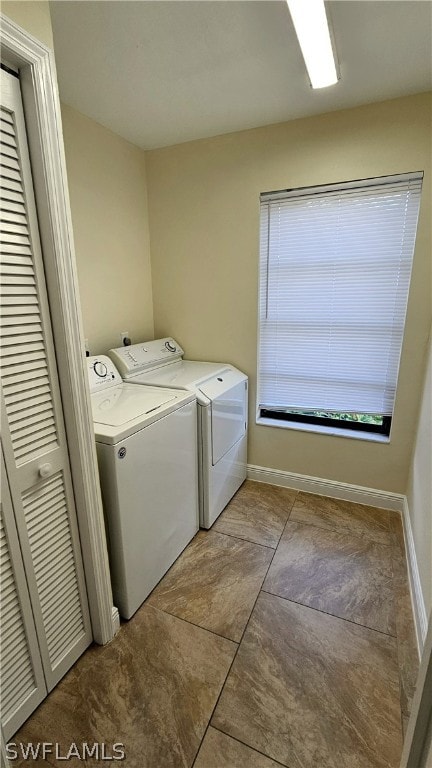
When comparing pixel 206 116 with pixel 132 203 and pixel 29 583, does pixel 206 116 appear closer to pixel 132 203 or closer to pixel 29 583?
pixel 132 203

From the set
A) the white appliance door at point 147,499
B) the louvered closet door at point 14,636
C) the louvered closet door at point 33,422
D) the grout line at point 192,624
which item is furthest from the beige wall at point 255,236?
the louvered closet door at point 14,636

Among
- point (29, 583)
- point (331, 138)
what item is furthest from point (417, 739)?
point (331, 138)

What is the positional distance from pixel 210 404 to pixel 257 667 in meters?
1.20

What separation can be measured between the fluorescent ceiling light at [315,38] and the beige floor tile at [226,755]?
244 cm

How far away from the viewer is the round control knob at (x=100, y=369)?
1968mm

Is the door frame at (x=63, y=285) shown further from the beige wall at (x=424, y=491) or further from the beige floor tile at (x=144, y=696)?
the beige wall at (x=424, y=491)

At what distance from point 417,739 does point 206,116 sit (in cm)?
282

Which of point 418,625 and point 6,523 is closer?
point 6,523

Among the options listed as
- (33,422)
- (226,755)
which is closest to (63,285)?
(33,422)

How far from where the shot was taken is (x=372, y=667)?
136cm

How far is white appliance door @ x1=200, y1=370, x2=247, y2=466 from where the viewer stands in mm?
2033

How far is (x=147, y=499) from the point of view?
1.56 m

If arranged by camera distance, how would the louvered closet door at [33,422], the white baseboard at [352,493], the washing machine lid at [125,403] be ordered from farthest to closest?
1. the white baseboard at [352,493]
2. the washing machine lid at [125,403]
3. the louvered closet door at [33,422]

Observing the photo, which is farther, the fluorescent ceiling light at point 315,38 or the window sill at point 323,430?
the window sill at point 323,430
